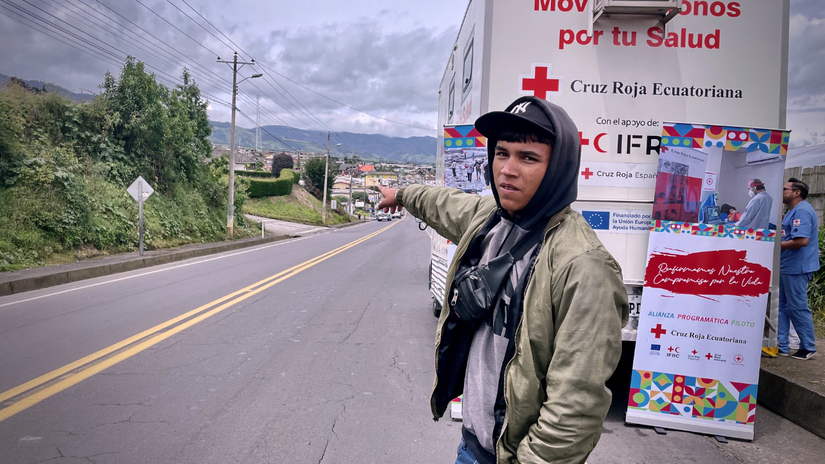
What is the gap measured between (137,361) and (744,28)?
644cm

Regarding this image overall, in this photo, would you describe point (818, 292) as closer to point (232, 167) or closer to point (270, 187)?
point (232, 167)

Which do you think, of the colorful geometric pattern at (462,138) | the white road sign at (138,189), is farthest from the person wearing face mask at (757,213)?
the white road sign at (138,189)

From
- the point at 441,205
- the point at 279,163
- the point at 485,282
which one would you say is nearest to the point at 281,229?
the point at 441,205

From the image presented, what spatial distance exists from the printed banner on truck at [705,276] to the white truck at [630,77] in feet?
0.95

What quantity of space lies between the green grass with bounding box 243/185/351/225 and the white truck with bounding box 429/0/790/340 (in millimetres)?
44484

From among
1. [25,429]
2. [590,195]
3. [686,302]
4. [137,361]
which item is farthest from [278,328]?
[686,302]

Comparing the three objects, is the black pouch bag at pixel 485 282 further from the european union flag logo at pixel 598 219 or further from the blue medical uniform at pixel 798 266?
the blue medical uniform at pixel 798 266

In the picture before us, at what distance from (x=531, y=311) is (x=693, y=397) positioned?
3.40m

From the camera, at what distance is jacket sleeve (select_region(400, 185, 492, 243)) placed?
243cm

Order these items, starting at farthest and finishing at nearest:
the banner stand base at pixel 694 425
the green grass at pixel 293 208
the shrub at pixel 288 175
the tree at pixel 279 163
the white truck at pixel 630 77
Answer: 1. the tree at pixel 279 163
2. the shrub at pixel 288 175
3. the green grass at pixel 293 208
4. the white truck at pixel 630 77
5. the banner stand base at pixel 694 425

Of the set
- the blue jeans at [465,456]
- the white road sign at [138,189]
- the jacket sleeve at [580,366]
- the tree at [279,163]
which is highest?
the tree at [279,163]

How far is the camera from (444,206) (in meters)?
2.56

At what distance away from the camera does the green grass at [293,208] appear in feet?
163

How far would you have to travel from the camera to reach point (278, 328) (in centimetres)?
707
